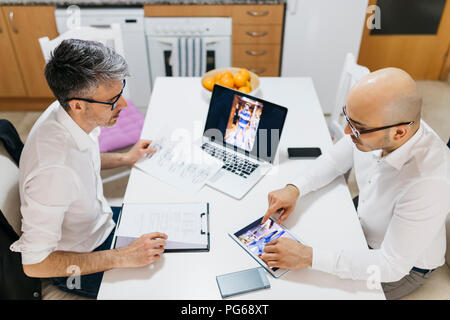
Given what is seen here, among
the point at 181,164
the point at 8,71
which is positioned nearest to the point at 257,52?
the point at 181,164

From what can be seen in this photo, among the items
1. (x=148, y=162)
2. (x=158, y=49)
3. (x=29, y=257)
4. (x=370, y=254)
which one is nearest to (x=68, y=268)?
(x=29, y=257)

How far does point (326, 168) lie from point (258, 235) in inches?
15.7

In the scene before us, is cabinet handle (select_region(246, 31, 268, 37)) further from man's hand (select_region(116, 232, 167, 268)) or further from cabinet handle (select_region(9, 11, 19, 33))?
man's hand (select_region(116, 232, 167, 268))

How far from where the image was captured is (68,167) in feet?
3.91

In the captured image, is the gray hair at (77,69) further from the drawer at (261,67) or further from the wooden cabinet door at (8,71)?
the wooden cabinet door at (8,71)

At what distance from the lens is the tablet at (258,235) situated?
122cm

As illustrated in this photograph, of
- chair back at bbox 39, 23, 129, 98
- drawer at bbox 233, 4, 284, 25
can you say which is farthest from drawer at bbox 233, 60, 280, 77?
chair back at bbox 39, 23, 129, 98

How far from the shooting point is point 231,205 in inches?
54.6

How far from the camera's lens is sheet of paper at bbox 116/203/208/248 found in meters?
1.25

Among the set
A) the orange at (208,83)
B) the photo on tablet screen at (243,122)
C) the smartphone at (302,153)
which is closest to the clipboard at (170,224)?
the photo on tablet screen at (243,122)

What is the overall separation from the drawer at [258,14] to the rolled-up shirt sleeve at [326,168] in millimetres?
1723

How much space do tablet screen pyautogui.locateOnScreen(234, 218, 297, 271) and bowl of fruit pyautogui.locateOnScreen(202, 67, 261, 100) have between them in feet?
2.48

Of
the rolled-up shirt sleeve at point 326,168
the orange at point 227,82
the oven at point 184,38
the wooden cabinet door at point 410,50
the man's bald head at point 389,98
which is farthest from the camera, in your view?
the wooden cabinet door at point 410,50
